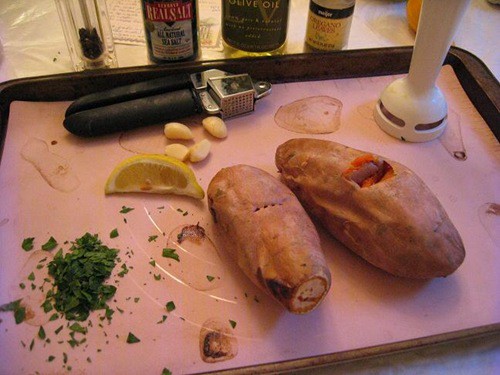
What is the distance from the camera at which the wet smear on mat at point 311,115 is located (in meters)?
0.93

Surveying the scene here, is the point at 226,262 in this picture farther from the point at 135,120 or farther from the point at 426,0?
the point at 426,0

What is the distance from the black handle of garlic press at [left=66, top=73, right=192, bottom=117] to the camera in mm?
867

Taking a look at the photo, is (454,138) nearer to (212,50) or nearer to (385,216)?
(385,216)

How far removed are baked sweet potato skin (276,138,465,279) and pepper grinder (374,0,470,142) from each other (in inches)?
9.0

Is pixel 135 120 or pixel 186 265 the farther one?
pixel 135 120

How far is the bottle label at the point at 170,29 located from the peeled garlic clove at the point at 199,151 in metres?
0.24

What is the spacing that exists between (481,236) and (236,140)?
495 millimetres

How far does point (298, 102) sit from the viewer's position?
38.5 inches

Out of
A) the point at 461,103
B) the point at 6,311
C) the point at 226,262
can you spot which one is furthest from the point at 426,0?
the point at 6,311

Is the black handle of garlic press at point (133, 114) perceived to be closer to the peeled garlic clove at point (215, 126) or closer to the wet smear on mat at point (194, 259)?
the peeled garlic clove at point (215, 126)

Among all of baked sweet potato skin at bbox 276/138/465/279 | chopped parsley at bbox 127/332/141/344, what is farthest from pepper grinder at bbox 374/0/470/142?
chopped parsley at bbox 127/332/141/344

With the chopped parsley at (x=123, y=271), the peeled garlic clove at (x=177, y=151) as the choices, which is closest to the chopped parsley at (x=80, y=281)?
the chopped parsley at (x=123, y=271)

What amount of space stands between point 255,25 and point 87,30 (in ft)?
1.25

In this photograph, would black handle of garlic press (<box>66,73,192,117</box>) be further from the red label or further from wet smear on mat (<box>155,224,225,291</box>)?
wet smear on mat (<box>155,224,225,291</box>)
